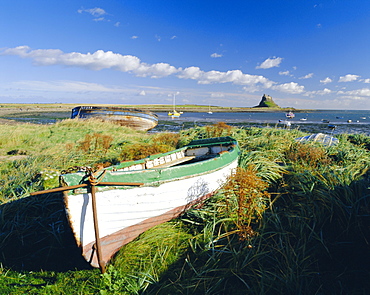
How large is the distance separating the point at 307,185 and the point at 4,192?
24.1 feet

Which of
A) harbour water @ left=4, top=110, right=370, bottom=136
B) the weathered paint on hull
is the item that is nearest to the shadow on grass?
the weathered paint on hull

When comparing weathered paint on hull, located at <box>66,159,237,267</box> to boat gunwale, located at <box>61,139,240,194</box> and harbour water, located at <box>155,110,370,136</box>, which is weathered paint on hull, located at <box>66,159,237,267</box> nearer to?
boat gunwale, located at <box>61,139,240,194</box>

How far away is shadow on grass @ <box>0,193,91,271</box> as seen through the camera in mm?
3684

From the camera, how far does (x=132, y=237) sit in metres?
3.99

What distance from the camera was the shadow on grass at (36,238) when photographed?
368 centimetres

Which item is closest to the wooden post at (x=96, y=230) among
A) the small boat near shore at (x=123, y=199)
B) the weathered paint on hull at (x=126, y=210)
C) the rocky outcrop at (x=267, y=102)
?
the small boat near shore at (x=123, y=199)

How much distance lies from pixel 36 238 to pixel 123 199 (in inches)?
84.8

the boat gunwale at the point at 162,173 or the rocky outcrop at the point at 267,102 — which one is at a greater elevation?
the rocky outcrop at the point at 267,102

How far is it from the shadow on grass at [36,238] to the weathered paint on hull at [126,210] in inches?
19.8

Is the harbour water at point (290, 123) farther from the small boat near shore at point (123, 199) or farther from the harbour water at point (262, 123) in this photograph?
the small boat near shore at point (123, 199)

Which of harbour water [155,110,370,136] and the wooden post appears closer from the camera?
the wooden post

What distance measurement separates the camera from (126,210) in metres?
3.60

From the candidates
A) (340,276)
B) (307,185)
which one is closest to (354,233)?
(340,276)

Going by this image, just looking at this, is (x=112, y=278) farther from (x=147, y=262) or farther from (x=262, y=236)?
(x=262, y=236)
